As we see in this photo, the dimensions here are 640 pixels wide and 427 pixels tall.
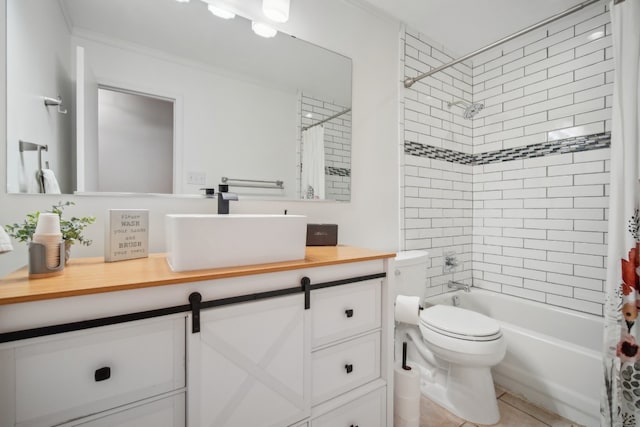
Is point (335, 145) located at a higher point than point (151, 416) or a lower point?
higher

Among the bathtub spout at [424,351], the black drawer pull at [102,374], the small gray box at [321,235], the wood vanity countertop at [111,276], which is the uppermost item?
the small gray box at [321,235]

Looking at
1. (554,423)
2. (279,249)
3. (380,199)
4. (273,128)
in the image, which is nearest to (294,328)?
(279,249)

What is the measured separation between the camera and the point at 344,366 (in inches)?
46.6

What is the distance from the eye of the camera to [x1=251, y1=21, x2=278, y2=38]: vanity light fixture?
147 cm

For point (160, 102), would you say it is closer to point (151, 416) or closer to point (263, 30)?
point (263, 30)

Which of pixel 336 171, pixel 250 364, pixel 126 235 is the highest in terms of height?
pixel 336 171

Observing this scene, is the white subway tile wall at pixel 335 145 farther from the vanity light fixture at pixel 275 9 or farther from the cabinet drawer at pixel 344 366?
the cabinet drawer at pixel 344 366

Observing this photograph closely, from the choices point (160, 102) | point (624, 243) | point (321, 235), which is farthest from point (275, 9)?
point (624, 243)

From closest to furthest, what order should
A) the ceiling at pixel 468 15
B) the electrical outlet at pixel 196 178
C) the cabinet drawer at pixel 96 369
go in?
the cabinet drawer at pixel 96 369 → the electrical outlet at pixel 196 178 → the ceiling at pixel 468 15

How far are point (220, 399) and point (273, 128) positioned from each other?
4.09 feet

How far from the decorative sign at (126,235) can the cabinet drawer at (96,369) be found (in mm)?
353

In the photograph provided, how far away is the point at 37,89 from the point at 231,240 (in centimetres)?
91

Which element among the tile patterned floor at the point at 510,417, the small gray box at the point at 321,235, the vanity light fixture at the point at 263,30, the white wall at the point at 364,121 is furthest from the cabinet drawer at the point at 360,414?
the vanity light fixture at the point at 263,30

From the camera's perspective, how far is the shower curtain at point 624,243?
132 centimetres
